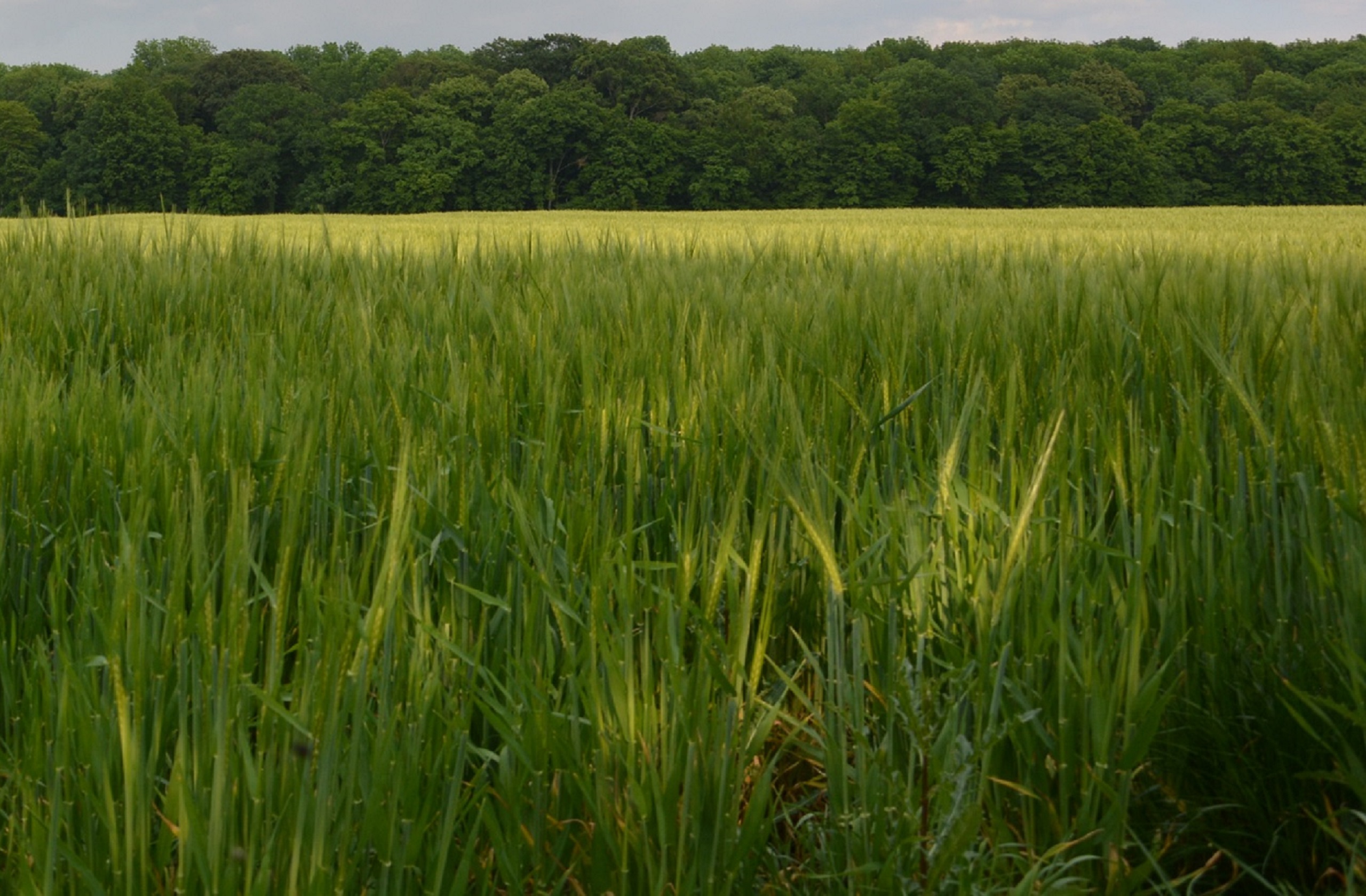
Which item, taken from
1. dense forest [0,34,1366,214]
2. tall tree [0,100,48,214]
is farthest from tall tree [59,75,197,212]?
tall tree [0,100,48,214]

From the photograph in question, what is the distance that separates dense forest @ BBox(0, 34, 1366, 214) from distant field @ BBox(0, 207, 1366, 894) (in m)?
38.2

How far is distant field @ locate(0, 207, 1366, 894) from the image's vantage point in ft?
2.05

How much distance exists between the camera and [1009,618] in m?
0.80

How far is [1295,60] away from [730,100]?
31323mm

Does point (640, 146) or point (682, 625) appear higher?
point (640, 146)

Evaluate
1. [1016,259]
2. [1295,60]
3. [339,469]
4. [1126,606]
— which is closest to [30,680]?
[339,469]

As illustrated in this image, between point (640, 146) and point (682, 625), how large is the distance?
133 ft

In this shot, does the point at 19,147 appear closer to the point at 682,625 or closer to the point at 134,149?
the point at 134,149

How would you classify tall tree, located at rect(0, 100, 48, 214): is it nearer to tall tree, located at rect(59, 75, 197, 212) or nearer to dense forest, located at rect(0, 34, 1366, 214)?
dense forest, located at rect(0, 34, 1366, 214)

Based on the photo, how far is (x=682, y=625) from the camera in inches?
32.2

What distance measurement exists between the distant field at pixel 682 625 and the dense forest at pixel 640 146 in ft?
125

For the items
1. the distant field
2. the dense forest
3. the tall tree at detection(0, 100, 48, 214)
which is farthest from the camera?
the tall tree at detection(0, 100, 48, 214)

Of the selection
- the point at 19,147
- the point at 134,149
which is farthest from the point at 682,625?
the point at 19,147

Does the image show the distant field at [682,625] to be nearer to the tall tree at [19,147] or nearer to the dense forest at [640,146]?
the dense forest at [640,146]
